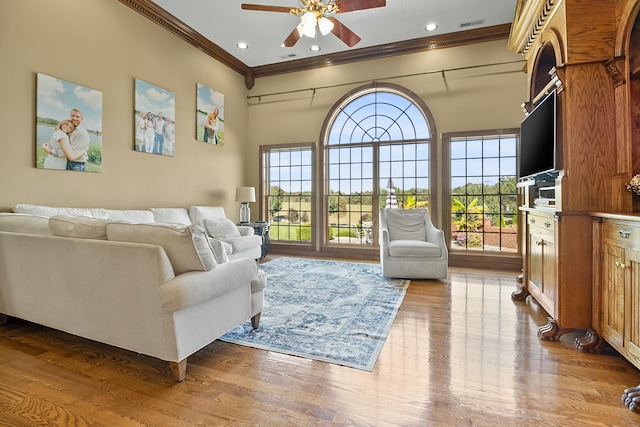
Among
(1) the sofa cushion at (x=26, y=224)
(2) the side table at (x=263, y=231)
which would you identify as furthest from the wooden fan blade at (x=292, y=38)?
(1) the sofa cushion at (x=26, y=224)

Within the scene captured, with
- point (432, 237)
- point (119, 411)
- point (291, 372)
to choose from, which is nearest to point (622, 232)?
point (291, 372)

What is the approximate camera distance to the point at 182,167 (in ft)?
16.9

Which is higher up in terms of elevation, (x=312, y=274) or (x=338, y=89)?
(x=338, y=89)

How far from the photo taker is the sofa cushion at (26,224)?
2.43 meters

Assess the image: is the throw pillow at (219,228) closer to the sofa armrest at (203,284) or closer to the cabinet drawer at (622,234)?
the sofa armrest at (203,284)

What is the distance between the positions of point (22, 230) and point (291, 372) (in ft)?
7.86

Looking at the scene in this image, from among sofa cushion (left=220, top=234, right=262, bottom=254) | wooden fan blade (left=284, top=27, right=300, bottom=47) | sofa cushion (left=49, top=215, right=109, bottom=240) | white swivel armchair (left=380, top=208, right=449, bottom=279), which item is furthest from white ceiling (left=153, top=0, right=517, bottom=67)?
sofa cushion (left=49, top=215, right=109, bottom=240)

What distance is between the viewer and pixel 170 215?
456 centimetres

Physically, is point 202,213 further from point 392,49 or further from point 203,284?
point 392,49

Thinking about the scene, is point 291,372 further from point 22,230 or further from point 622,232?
point 22,230

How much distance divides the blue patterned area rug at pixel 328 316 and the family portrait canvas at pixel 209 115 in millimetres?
2782

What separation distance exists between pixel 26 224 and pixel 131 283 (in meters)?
1.40

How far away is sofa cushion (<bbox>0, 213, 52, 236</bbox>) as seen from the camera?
243cm

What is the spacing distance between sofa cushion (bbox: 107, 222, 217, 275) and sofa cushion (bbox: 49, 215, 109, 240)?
0.47 feet
